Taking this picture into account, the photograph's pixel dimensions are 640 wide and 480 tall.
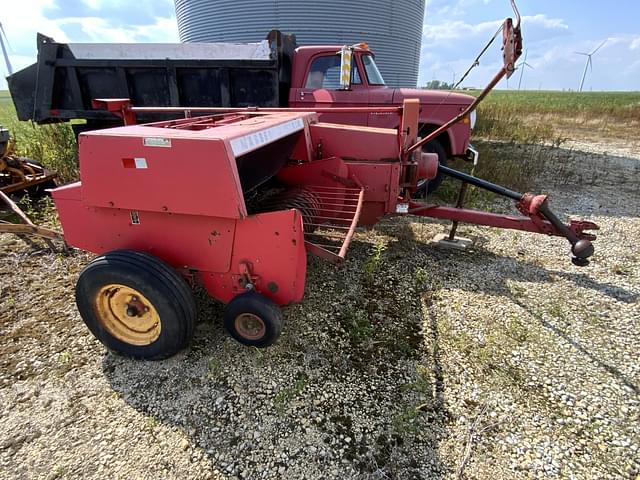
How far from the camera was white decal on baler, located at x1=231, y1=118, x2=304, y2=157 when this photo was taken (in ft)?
6.74

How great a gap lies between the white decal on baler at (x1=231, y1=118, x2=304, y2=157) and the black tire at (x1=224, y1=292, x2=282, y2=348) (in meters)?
0.84

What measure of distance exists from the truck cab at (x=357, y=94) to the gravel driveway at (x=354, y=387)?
272 cm

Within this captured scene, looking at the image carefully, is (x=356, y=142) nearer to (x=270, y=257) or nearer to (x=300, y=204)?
(x=300, y=204)

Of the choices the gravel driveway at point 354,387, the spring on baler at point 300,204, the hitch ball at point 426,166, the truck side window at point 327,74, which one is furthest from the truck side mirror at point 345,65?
the gravel driveway at point 354,387

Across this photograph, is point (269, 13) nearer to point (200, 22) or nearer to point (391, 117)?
point (200, 22)

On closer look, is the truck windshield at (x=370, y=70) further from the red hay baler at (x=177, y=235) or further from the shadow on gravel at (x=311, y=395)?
the shadow on gravel at (x=311, y=395)

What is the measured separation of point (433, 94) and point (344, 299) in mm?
3905

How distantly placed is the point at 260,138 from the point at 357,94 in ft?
11.6

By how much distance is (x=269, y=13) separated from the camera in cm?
1052

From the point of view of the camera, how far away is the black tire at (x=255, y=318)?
2.24 meters

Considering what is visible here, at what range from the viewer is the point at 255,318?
93.1 inches

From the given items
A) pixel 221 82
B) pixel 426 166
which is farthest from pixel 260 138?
pixel 221 82

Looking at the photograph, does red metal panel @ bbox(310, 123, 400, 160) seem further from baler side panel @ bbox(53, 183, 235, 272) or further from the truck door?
the truck door

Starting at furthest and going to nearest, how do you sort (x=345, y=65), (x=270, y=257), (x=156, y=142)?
(x=345, y=65)
(x=270, y=257)
(x=156, y=142)
